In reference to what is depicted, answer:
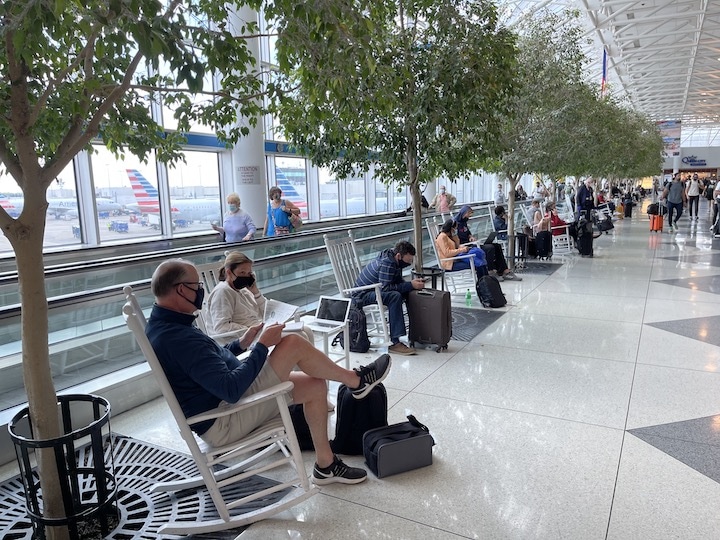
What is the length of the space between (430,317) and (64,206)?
7.66m

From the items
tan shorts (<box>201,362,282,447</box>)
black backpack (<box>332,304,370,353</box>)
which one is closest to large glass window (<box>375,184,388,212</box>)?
black backpack (<box>332,304,370,353</box>)

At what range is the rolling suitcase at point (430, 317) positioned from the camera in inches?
200

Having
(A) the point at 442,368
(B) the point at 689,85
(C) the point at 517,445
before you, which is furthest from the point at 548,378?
(B) the point at 689,85

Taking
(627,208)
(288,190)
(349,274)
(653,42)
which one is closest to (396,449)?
(349,274)

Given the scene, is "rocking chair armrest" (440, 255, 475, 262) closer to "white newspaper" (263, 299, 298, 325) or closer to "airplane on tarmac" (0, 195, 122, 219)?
"white newspaper" (263, 299, 298, 325)

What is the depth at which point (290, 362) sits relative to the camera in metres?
2.75

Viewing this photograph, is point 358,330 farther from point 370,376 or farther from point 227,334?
point 370,376

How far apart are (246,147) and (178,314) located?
8473mm

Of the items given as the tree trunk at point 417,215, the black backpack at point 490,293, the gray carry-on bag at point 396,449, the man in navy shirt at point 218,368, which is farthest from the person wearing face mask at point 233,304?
the black backpack at point 490,293

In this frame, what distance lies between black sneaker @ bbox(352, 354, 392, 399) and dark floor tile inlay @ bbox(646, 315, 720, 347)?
158 inches

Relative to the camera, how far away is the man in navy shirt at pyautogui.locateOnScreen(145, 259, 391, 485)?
234 centimetres

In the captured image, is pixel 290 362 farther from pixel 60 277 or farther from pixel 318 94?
pixel 60 277

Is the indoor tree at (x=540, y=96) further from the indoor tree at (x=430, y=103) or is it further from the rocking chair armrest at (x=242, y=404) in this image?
the rocking chair armrest at (x=242, y=404)

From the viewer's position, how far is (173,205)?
1152cm
